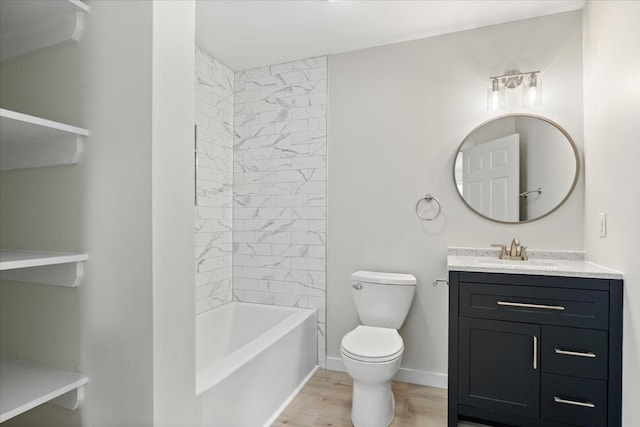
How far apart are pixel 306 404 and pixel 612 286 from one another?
6.01 feet

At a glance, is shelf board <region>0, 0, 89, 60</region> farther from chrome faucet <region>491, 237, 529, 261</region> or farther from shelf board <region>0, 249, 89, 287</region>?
chrome faucet <region>491, 237, 529, 261</region>

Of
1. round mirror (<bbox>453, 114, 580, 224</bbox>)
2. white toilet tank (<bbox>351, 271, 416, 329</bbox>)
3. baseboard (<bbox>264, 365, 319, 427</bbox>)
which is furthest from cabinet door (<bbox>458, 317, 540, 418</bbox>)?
baseboard (<bbox>264, 365, 319, 427</bbox>)

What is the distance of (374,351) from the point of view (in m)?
1.98

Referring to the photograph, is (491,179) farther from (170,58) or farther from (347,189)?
(170,58)

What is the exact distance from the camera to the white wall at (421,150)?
89.7 inches

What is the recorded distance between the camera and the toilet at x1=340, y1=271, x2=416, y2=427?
6.38 feet

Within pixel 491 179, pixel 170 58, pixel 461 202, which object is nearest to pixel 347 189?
pixel 461 202

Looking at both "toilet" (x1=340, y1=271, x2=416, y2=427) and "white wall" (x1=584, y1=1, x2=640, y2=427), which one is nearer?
"white wall" (x1=584, y1=1, x2=640, y2=427)

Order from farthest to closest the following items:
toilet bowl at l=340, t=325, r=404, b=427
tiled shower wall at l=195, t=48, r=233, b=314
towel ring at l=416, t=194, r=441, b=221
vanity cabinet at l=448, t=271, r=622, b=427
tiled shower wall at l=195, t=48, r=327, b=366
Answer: tiled shower wall at l=195, t=48, r=327, b=366 < tiled shower wall at l=195, t=48, r=233, b=314 < towel ring at l=416, t=194, r=441, b=221 < toilet bowl at l=340, t=325, r=404, b=427 < vanity cabinet at l=448, t=271, r=622, b=427

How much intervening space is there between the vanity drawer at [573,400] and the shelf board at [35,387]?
205 centimetres

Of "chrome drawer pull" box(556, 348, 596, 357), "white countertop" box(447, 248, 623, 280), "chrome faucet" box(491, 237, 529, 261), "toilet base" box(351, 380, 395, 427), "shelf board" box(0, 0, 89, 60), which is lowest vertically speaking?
"toilet base" box(351, 380, 395, 427)

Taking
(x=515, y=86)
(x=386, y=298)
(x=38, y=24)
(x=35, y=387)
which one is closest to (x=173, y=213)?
(x=35, y=387)

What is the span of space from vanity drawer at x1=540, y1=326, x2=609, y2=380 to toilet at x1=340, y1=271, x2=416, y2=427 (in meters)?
0.75

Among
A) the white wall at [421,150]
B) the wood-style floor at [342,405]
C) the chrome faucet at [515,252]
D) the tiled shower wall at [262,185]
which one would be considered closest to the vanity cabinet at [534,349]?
the wood-style floor at [342,405]
